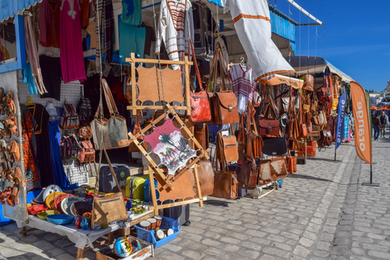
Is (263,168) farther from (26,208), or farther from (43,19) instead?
(43,19)

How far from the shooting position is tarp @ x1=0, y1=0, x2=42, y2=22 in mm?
3607

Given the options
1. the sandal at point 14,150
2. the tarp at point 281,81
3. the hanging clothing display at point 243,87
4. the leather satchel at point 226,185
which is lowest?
the leather satchel at point 226,185

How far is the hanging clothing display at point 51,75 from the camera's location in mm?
5594

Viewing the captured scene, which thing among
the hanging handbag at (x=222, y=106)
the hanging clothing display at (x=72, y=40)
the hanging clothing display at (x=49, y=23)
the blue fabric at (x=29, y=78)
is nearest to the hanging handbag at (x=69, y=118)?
the hanging clothing display at (x=72, y=40)

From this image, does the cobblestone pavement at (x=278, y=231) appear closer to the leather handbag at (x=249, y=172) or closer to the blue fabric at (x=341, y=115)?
the leather handbag at (x=249, y=172)

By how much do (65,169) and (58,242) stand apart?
2118 mm

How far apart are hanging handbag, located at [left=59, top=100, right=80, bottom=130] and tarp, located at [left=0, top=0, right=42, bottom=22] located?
2.36 meters

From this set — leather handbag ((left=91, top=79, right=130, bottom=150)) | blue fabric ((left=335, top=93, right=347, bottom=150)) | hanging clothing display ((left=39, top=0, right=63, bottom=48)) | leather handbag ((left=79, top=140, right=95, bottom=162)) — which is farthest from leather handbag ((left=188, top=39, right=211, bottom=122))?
blue fabric ((left=335, top=93, right=347, bottom=150))

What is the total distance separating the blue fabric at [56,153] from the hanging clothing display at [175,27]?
10.7 feet

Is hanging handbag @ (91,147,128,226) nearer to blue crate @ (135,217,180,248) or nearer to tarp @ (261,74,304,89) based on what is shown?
blue crate @ (135,217,180,248)

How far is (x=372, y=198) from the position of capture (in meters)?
6.34

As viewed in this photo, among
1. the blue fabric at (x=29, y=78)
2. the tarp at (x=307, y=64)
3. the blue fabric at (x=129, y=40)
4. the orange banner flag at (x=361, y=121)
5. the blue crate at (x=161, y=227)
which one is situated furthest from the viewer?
the tarp at (x=307, y=64)

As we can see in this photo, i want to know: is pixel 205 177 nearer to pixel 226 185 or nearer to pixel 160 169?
pixel 160 169

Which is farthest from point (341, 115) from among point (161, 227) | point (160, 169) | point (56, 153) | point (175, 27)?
point (56, 153)
